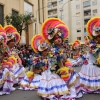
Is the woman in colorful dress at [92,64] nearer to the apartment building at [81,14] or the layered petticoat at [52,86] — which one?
the layered petticoat at [52,86]

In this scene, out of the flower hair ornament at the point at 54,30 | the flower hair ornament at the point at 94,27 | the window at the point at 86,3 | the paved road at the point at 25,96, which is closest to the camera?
the flower hair ornament at the point at 54,30

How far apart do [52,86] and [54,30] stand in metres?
1.30

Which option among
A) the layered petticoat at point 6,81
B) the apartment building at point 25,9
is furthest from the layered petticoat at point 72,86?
the apartment building at point 25,9

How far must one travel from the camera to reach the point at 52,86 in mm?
4859

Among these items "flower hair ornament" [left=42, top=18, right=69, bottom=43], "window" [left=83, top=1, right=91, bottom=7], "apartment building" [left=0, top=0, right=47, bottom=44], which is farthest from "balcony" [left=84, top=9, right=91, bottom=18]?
"flower hair ornament" [left=42, top=18, right=69, bottom=43]

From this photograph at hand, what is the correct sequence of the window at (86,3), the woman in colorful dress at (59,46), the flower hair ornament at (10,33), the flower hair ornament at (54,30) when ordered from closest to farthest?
the woman in colorful dress at (59,46) < the flower hair ornament at (54,30) < the flower hair ornament at (10,33) < the window at (86,3)

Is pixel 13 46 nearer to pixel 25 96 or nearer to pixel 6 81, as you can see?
pixel 6 81

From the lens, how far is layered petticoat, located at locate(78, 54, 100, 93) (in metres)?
5.87

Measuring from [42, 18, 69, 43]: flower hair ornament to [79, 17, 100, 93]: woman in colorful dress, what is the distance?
1.09 meters

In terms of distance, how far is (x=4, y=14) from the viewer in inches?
781

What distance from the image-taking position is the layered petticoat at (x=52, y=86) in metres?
4.79

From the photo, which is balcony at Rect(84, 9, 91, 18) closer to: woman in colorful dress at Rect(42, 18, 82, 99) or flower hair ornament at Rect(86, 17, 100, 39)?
flower hair ornament at Rect(86, 17, 100, 39)

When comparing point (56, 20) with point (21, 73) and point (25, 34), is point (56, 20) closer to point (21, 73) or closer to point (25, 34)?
point (21, 73)

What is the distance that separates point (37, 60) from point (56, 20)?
1877mm
